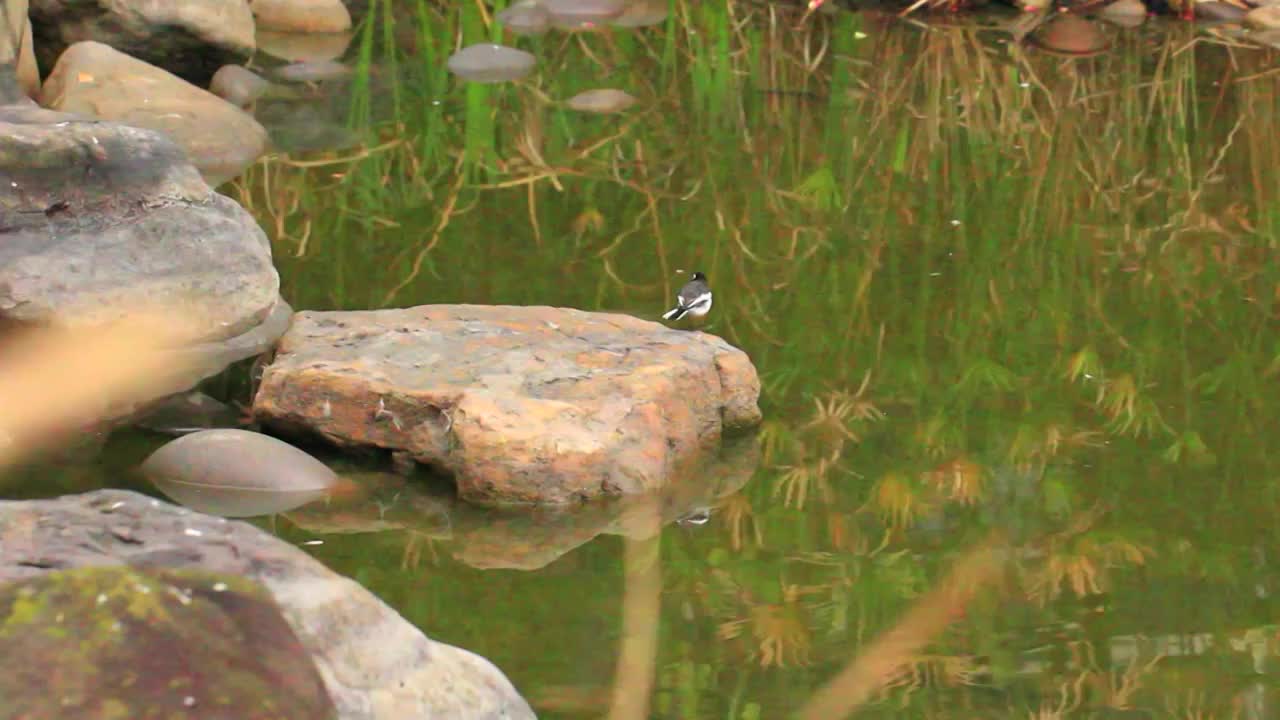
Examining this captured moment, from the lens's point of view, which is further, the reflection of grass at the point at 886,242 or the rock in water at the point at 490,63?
the rock in water at the point at 490,63

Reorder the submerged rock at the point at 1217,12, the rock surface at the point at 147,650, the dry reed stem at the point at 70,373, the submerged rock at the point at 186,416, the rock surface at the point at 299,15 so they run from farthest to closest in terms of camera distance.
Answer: the submerged rock at the point at 1217,12 → the rock surface at the point at 299,15 → the submerged rock at the point at 186,416 → the dry reed stem at the point at 70,373 → the rock surface at the point at 147,650

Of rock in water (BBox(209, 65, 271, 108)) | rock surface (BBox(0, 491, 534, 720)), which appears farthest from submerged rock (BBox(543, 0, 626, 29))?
rock surface (BBox(0, 491, 534, 720))

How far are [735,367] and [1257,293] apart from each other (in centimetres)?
181

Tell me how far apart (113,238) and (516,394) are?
1.02 meters

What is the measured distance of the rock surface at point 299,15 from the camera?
844 centimetres

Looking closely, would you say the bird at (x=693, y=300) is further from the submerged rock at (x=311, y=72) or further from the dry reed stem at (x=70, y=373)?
the submerged rock at (x=311, y=72)

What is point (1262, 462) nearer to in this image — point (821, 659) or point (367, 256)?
point (821, 659)

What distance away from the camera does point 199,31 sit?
743 centimetres

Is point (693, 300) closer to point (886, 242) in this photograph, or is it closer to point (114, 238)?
point (886, 242)

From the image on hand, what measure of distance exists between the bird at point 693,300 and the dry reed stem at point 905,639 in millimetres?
1251

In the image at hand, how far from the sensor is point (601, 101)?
761 cm

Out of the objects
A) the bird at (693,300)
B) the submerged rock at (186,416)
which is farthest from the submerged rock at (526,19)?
the submerged rock at (186,416)

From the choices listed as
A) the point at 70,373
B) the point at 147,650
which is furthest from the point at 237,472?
the point at 147,650

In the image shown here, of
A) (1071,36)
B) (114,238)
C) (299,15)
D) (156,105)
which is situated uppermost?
(114,238)
